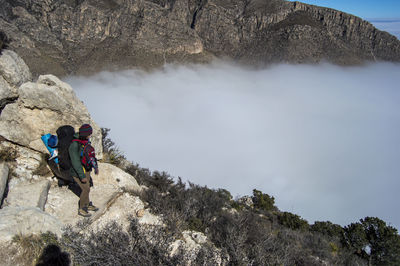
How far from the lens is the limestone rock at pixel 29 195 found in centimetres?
437

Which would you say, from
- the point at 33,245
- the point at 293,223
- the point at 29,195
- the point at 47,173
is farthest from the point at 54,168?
the point at 293,223

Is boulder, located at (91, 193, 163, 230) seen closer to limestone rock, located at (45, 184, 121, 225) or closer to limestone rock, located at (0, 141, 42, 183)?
limestone rock, located at (45, 184, 121, 225)

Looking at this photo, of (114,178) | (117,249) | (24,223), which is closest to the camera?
(24,223)

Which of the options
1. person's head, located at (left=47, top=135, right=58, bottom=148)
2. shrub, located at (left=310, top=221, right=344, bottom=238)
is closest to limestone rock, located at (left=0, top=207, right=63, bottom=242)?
person's head, located at (left=47, top=135, right=58, bottom=148)

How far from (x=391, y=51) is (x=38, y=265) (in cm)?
21991

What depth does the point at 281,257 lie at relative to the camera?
186 inches

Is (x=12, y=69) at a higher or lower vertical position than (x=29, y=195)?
higher

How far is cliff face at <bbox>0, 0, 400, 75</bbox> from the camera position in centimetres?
11312

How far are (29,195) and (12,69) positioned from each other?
3181 mm

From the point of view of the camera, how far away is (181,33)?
475 feet

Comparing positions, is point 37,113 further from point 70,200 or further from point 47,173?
point 70,200

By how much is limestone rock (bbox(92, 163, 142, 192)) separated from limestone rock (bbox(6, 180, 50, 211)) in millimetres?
1185

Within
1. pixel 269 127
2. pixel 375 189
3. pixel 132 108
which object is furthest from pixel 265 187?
pixel 132 108

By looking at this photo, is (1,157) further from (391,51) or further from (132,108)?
(391,51)
